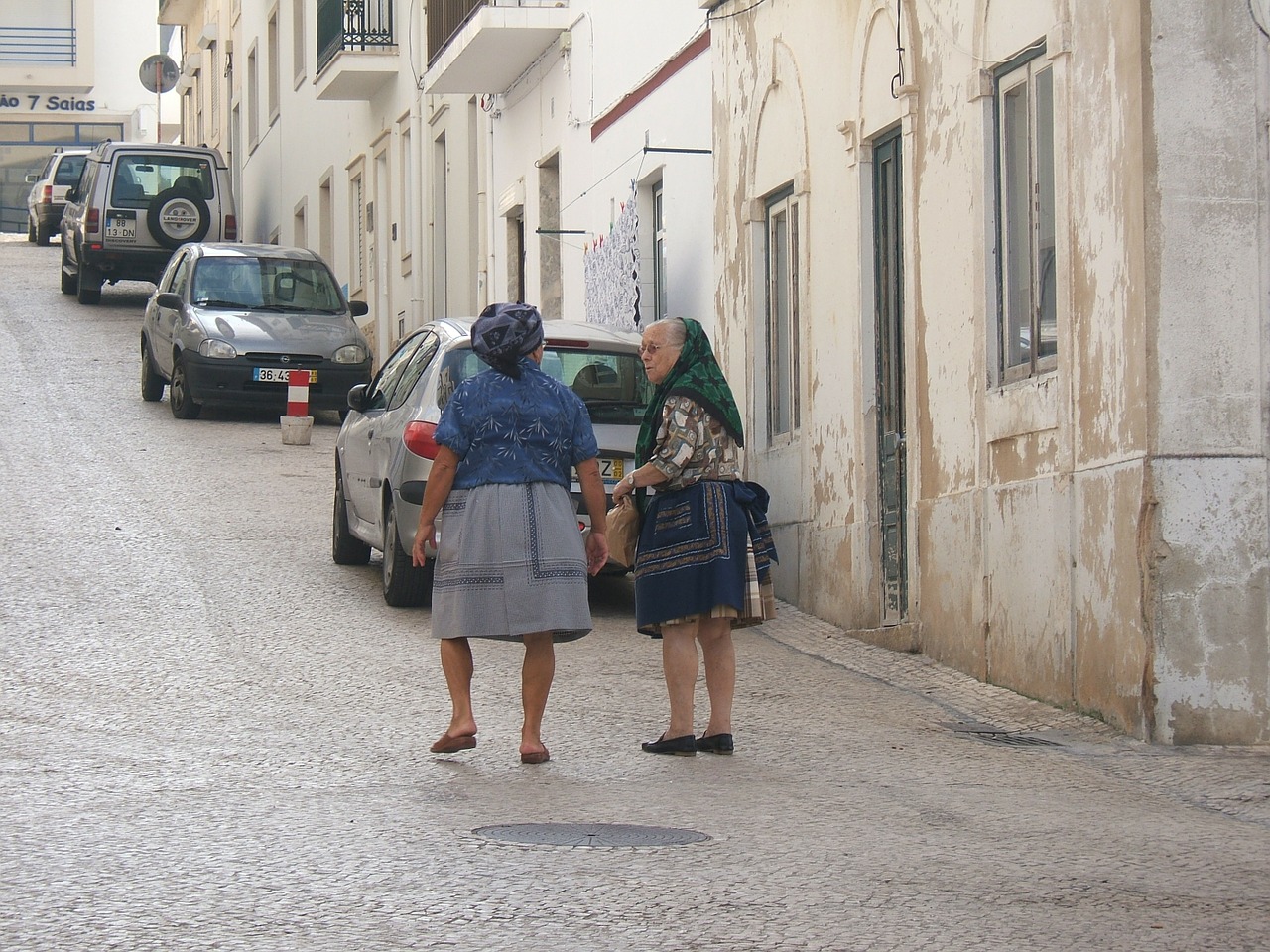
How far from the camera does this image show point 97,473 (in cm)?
1758

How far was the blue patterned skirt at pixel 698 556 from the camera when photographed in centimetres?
814

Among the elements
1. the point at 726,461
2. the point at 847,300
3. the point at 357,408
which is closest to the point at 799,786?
the point at 726,461

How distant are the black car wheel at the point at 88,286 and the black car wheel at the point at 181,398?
13.0m

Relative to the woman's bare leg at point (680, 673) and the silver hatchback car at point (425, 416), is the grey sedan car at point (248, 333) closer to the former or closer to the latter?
the silver hatchback car at point (425, 416)

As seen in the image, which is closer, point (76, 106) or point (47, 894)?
point (47, 894)

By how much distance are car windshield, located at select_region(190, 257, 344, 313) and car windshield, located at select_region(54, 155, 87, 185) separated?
2466cm

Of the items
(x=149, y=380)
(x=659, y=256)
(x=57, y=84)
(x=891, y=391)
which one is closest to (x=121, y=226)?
(x=149, y=380)

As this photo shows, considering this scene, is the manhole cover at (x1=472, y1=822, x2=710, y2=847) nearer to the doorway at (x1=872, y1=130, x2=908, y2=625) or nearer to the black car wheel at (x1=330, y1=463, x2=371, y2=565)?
the doorway at (x1=872, y1=130, x2=908, y2=625)

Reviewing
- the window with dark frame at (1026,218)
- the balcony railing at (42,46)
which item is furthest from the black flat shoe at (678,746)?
the balcony railing at (42,46)

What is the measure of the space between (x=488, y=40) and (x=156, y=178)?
1428 centimetres

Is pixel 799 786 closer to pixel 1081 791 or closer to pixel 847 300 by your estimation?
pixel 1081 791

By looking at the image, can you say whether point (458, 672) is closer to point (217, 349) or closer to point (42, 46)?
point (217, 349)

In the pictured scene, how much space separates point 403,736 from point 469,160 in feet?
56.4

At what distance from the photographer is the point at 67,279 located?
3744 cm
